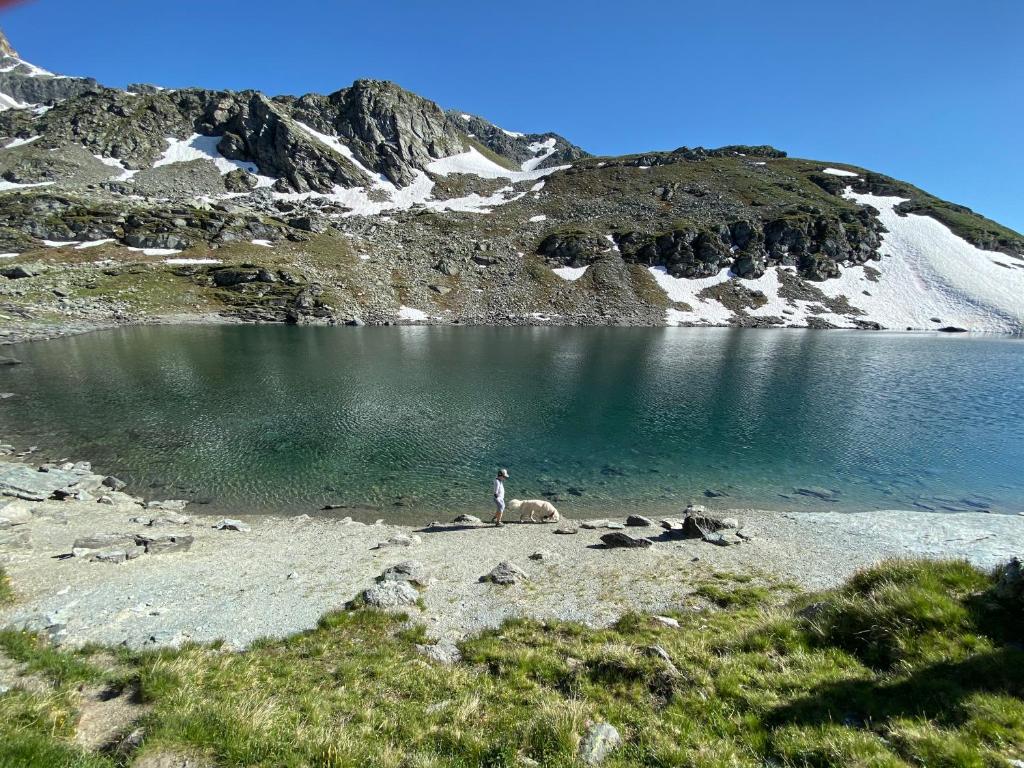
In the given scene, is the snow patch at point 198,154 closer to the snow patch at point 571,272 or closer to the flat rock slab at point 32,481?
the snow patch at point 571,272

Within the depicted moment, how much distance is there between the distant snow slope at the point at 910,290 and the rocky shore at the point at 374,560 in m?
107

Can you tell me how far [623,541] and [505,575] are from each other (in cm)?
596

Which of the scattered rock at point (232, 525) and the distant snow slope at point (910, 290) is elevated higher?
the distant snow slope at point (910, 290)

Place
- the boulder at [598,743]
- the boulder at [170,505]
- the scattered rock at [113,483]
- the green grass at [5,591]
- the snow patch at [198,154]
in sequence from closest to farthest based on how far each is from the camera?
1. the boulder at [598,743]
2. the green grass at [5,591]
3. the boulder at [170,505]
4. the scattered rock at [113,483]
5. the snow patch at [198,154]

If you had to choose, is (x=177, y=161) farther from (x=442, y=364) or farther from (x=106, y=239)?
(x=442, y=364)

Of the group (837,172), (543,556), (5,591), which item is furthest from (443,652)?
(837,172)

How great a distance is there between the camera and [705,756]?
6.21 m

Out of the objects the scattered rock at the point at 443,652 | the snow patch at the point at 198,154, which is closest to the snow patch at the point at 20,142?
the snow patch at the point at 198,154

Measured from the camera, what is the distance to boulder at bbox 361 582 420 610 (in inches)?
492

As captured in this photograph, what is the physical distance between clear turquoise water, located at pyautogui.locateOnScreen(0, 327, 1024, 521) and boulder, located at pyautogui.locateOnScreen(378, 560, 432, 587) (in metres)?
7.19

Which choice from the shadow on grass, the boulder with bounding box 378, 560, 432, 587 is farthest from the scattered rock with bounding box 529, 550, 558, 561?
the shadow on grass

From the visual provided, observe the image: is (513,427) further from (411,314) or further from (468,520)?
(411,314)

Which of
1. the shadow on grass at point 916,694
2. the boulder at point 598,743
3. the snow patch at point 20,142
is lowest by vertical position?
the boulder at point 598,743

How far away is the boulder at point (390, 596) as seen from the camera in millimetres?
12492
